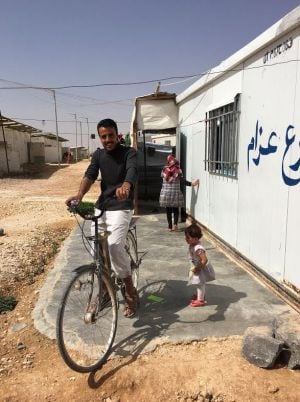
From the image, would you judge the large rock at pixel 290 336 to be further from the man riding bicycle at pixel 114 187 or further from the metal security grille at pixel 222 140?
the metal security grille at pixel 222 140

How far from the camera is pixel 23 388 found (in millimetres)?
2914

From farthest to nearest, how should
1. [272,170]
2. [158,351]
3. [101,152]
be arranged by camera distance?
[272,170]
[101,152]
[158,351]

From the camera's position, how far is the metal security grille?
18.7ft

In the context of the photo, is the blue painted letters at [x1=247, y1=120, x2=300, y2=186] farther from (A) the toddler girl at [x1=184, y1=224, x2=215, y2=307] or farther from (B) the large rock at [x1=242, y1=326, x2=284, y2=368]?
(B) the large rock at [x1=242, y1=326, x2=284, y2=368]

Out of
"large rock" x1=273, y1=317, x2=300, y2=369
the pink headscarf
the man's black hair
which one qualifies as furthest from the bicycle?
the pink headscarf

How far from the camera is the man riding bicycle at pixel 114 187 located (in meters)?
3.44

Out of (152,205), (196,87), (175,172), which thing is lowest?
(152,205)

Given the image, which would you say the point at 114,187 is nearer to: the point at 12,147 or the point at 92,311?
the point at 92,311

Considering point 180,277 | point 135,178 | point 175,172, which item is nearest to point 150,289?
point 180,277

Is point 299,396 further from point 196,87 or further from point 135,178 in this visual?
point 196,87

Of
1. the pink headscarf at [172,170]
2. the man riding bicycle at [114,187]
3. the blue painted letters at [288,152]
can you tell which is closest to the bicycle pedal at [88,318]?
the man riding bicycle at [114,187]

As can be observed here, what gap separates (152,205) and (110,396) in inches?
351

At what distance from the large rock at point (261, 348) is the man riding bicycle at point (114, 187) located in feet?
4.05

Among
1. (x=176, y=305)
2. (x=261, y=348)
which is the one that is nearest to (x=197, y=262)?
(x=176, y=305)
